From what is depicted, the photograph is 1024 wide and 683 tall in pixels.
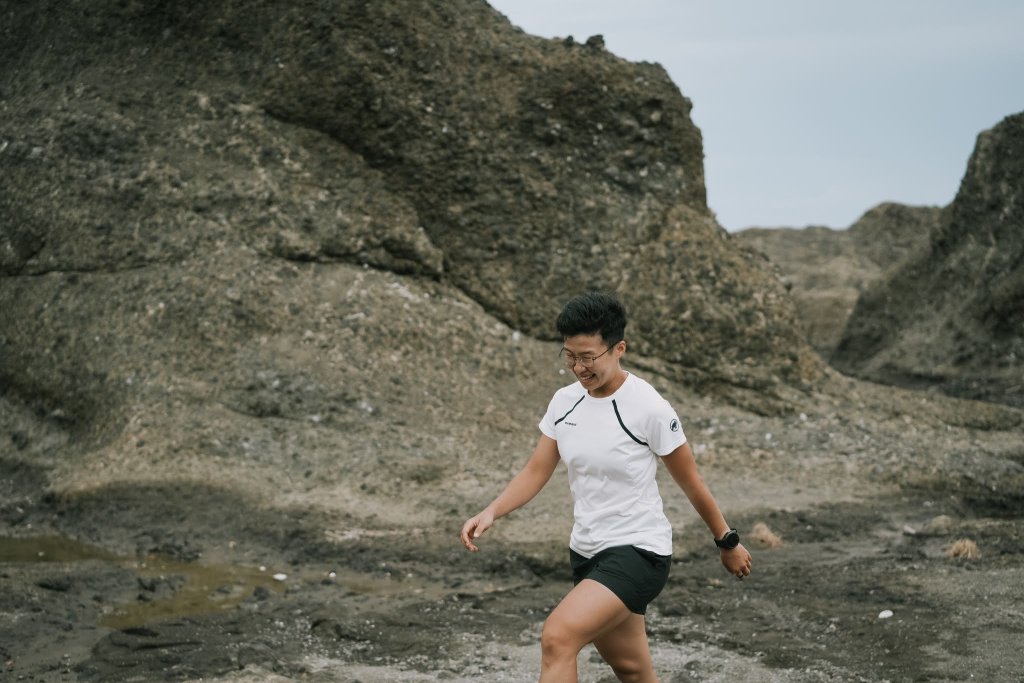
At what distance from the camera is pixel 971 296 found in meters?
14.9

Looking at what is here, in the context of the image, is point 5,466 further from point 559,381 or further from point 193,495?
point 559,381

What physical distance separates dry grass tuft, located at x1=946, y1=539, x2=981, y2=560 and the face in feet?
14.4

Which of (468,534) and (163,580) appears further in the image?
(163,580)

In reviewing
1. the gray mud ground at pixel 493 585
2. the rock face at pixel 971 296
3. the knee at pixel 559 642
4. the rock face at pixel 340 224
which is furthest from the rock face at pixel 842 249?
the knee at pixel 559 642

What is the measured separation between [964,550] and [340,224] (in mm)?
5600

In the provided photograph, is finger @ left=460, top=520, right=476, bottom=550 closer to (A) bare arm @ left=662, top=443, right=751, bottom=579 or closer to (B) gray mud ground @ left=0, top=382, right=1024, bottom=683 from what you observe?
(A) bare arm @ left=662, top=443, right=751, bottom=579

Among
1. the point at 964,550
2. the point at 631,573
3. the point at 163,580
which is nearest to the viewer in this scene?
the point at 631,573

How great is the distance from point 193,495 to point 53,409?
1.93 m

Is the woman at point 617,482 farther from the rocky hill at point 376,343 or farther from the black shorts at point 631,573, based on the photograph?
the rocky hill at point 376,343

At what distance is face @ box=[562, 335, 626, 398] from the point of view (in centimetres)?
402

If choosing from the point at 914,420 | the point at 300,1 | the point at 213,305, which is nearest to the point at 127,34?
the point at 300,1

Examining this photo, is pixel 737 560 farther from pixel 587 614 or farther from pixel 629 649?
pixel 587 614

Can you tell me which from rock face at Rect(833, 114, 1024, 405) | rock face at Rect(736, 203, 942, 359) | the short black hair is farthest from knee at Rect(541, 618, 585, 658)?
rock face at Rect(736, 203, 942, 359)

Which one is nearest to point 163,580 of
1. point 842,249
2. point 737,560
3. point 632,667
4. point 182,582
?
point 182,582
